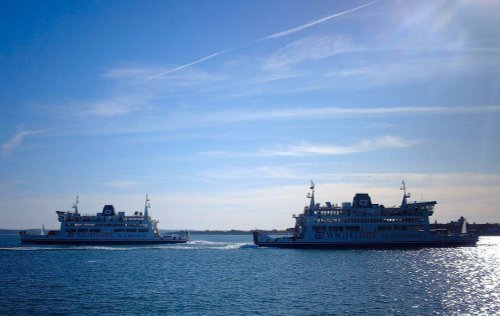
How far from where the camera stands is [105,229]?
114750 mm

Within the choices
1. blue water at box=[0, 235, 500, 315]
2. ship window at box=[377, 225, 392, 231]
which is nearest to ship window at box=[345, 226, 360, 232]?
ship window at box=[377, 225, 392, 231]

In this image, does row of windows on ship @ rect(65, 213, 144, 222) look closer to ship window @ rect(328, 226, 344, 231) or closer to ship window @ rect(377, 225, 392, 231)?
ship window @ rect(328, 226, 344, 231)

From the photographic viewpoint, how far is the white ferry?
4491 inches

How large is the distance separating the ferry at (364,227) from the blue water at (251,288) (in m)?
26.0

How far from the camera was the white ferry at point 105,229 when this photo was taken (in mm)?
114062

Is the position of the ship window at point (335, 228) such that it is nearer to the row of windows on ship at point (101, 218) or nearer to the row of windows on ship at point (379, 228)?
the row of windows on ship at point (379, 228)

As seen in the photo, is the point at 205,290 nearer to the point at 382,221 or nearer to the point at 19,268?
the point at 19,268

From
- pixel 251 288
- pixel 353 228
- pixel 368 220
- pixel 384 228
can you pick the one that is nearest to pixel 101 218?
pixel 353 228

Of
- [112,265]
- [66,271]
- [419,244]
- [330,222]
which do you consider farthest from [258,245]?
[66,271]

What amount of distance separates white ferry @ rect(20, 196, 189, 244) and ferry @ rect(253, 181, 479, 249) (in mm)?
37844

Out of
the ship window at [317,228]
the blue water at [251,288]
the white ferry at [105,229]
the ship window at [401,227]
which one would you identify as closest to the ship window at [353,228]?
the ship window at [317,228]

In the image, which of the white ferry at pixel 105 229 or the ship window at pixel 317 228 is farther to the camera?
the white ferry at pixel 105 229

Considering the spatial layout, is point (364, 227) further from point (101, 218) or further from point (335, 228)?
point (101, 218)

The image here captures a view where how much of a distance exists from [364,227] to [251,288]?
2272 inches
